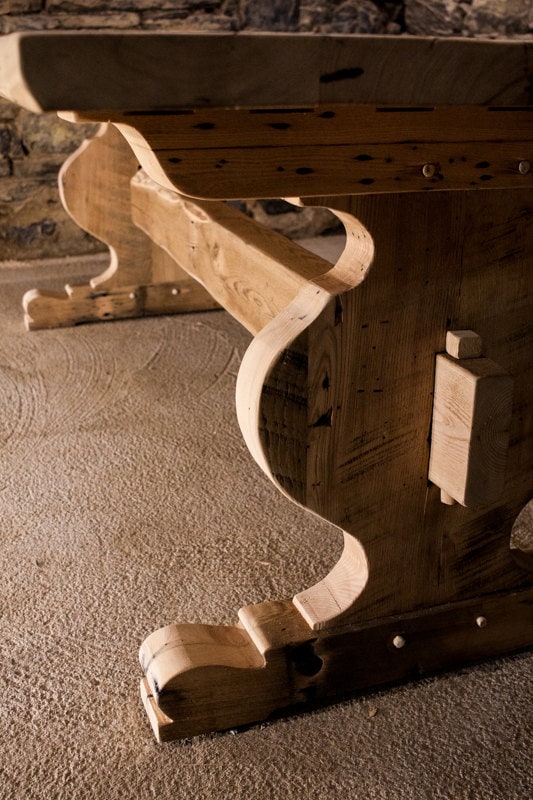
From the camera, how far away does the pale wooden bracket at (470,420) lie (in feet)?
3.11

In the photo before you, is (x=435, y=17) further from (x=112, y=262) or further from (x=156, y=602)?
(x=156, y=602)

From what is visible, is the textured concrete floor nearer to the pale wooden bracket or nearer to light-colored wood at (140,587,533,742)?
light-colored wood at (140,587,533,742)

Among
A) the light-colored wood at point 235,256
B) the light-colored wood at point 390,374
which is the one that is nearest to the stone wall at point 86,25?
the light-colored wood at point 235,256

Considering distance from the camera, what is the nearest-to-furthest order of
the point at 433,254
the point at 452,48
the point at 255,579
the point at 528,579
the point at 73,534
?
1. the point at 452,48
2. the point at 433,254
3. the point at 528,579
4. the point at 255,579
5. the point at 73,534

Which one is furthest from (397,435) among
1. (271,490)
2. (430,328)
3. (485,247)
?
(271,490)

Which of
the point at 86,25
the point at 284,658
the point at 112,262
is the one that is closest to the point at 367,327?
the point at 284,658

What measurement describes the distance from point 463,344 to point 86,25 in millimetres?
2679

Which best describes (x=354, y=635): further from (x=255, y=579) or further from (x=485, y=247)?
(x=485, y=247)

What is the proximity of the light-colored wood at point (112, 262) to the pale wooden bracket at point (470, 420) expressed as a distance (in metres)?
1.73

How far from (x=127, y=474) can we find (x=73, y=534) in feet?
0.79

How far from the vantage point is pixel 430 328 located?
101 centimetres

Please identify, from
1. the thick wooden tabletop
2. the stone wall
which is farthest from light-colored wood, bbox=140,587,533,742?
the stone wall

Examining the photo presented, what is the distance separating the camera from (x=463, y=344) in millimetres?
999

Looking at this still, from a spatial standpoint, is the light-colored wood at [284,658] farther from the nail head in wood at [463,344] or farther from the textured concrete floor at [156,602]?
the nail head in wood at [463,344]
